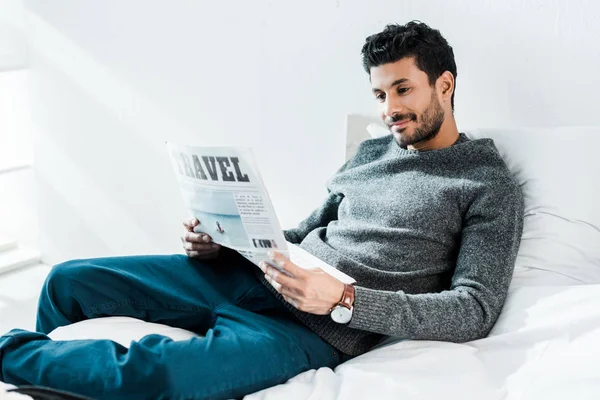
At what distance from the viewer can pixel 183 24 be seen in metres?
2.30

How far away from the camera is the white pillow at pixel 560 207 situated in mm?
1454

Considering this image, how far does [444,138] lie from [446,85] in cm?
11

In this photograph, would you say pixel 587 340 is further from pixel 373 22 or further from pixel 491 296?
pixel 373 22

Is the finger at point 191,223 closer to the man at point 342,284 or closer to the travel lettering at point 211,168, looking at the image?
the man at point 342,284

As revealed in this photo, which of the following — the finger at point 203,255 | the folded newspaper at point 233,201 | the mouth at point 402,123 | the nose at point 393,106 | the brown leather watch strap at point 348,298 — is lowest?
the brown leather watch strap at point 348,298

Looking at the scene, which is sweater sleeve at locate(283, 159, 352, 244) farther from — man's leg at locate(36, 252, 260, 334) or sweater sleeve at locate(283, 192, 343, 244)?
man's leg at locate(36, 252, 260, 334)

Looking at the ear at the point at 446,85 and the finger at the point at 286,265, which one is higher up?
the ear at the point at 446,85

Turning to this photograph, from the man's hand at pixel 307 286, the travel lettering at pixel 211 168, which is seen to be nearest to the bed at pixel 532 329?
the man's hand at pixel 307 286

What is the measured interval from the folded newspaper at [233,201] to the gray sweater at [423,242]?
96 mm

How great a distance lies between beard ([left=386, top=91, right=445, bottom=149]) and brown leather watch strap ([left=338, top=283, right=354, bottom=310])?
0.40 meters

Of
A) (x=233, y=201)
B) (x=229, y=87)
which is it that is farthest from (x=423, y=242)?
(x=229, y=87)

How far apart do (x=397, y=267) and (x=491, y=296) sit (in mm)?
195

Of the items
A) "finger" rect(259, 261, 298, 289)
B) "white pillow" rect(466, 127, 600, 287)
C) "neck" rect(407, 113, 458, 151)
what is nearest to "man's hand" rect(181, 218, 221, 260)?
"finger" rect(259, 261, 298, 289)

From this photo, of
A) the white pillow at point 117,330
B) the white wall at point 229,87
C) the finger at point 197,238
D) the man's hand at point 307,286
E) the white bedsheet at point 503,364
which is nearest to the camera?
the white bedsheet at point 503,364
